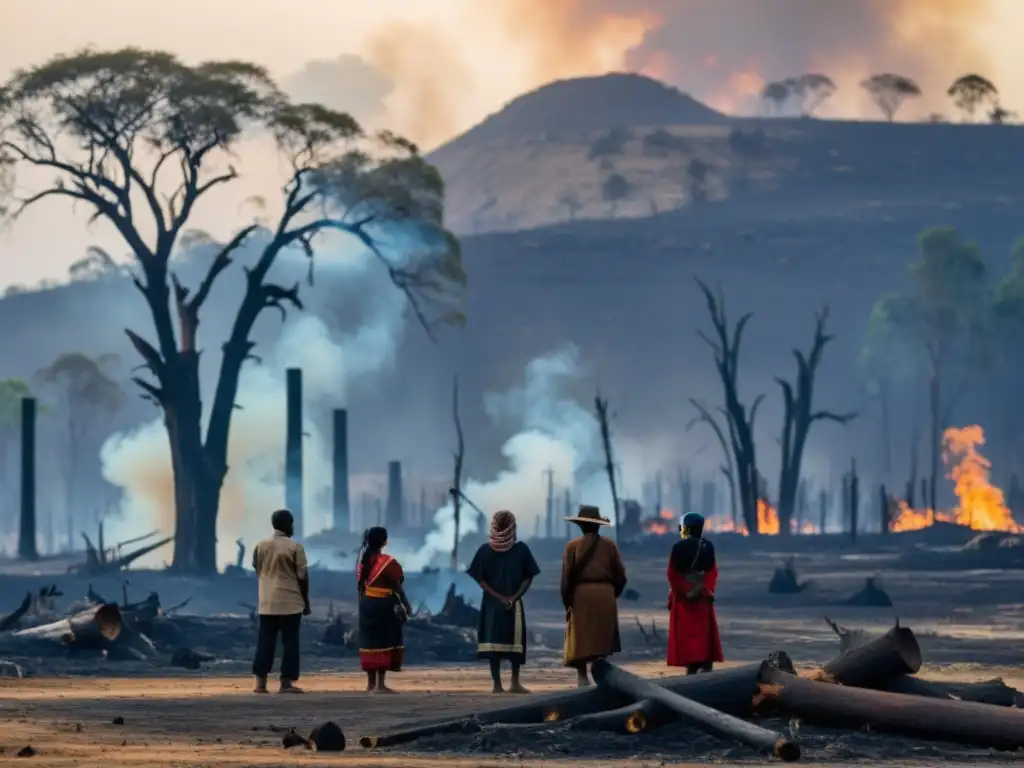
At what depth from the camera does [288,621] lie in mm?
23578

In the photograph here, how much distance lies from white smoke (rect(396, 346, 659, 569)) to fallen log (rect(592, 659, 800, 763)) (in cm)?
7071

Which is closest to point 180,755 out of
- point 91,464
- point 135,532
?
point 135,532

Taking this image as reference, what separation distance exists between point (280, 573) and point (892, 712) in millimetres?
7716

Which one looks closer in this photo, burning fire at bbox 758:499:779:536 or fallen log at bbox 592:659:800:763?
fallen log at bbox 592:659:800:763

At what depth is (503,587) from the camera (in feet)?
75.3

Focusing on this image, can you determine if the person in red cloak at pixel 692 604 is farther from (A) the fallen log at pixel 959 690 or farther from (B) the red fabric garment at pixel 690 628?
(A) the fallen log at pixel 959 690

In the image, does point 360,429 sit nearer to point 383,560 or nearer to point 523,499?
point 523,499

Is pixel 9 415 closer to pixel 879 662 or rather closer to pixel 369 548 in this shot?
pixel 369 548

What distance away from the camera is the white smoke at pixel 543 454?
124375mm

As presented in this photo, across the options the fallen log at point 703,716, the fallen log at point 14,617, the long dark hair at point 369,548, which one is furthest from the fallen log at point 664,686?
the fallen log at point 14,617

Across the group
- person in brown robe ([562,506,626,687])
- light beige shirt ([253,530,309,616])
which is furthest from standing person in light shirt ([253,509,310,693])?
person in brown robe ([562,506,626,687])

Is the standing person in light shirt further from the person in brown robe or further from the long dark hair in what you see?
the person in brown robe

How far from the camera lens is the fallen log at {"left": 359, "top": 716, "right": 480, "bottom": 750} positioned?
17.5 metres

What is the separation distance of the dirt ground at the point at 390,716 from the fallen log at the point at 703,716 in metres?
0.13
